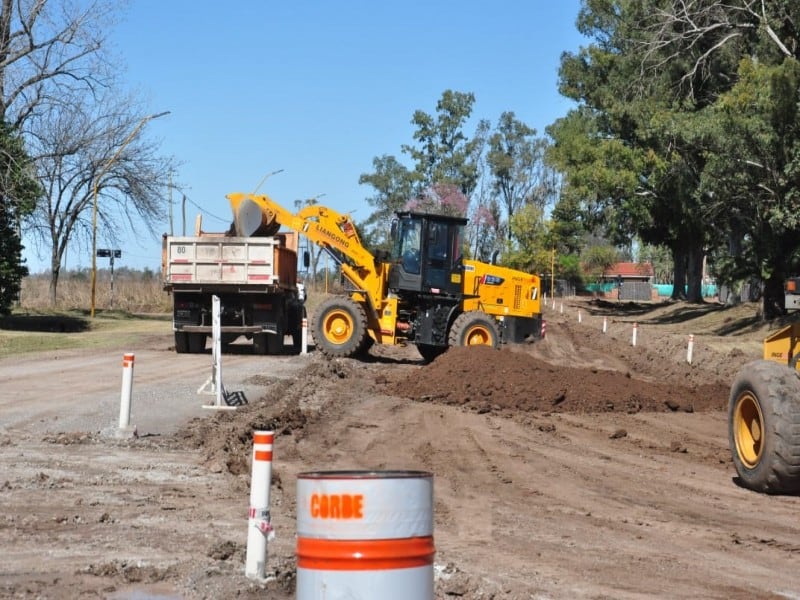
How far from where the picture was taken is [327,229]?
2672 centimetres

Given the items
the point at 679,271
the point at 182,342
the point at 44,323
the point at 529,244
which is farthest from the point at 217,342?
the point at 529,244

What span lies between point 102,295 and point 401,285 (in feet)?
136

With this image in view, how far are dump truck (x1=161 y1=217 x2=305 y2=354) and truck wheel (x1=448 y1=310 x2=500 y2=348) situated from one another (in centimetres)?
434

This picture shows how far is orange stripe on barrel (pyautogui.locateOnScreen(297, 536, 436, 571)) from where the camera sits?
4.27 meters

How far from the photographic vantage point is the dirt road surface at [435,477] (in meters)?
7.37

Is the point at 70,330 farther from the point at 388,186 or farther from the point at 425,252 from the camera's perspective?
the point at 388,186

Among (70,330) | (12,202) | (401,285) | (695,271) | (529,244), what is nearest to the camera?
(401,285)

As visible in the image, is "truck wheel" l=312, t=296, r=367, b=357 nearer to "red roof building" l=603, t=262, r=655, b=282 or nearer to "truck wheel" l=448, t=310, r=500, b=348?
"truck wheel" l=448, t=310, r=500, b=348

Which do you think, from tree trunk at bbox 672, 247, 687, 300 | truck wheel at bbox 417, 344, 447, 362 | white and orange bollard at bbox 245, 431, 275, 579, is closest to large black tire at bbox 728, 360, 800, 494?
white and orange bollard at bbox 245, 431, 275, 579

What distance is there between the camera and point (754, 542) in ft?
28.5

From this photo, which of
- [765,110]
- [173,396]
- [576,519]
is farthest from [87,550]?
[765,110]

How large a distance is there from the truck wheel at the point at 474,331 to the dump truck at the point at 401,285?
0.9 inches

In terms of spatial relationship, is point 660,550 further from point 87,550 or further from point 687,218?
point 687,218

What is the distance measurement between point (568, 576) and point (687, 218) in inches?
1824
